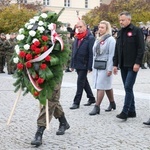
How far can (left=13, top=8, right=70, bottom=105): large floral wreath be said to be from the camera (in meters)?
6.43

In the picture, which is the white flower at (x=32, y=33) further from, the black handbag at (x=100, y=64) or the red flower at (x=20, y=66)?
the black handbag at (x=100, y=64)

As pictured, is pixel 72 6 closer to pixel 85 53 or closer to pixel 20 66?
pixel 85 53

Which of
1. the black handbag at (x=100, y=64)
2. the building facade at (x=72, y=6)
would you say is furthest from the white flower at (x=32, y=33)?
the building facade at (x=72, y=6)

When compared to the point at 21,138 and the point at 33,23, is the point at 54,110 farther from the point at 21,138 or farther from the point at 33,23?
the point at 33,23

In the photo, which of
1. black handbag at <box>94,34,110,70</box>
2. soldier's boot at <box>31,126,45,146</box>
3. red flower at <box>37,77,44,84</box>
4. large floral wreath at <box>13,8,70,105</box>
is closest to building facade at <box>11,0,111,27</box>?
black handbag at <box>94,34,110,70</box>

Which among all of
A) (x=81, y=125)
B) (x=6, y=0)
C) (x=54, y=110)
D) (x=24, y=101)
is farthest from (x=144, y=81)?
(x=6, y=0)

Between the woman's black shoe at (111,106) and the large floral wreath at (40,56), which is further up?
the large floral wreath at (40,56)

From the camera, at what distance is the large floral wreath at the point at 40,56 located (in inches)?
253

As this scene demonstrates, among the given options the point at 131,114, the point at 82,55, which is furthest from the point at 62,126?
the point at 82,55

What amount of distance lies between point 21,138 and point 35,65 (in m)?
1.30

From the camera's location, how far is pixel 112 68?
29.7 ft

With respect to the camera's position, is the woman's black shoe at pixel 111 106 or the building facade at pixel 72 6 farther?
the building facade at pixel 72 6

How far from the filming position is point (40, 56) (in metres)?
6.41

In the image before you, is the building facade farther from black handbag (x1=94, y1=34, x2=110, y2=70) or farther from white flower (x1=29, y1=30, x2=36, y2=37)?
white flower (x1=29, y1=30, x2=36, y2=37)
